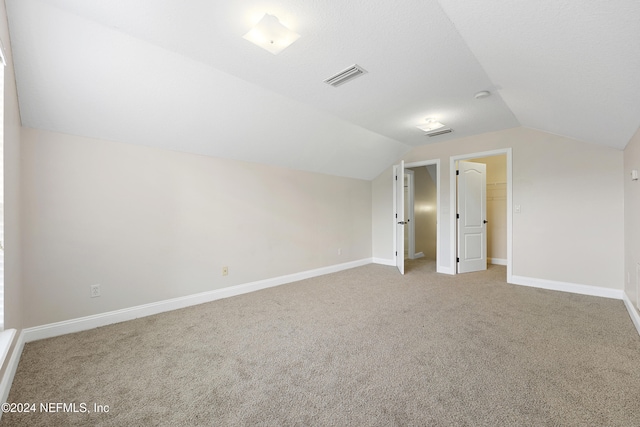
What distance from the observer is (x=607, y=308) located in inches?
117

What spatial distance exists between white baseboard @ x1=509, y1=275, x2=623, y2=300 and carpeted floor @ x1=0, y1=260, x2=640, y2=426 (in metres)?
0.32

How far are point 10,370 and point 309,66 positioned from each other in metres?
3.11

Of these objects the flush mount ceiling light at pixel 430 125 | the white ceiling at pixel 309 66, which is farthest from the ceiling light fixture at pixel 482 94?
the flush mount ceiling light at pixel 430 125

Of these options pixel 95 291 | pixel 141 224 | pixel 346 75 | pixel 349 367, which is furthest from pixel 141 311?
pixel 346 75

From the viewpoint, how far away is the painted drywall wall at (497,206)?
5.57m

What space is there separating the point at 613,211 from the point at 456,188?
6.37ft

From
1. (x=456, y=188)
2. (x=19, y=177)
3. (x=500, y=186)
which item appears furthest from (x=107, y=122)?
(x=500, y=186)

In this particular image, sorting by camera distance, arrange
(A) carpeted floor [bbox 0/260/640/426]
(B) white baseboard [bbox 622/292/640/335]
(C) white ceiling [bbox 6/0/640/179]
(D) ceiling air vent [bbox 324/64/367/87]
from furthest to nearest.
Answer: (B) white baseboard [bbox 622/292/640/335] < (D) ceiling air vent [bbox 324/64/367/87] < (C) white ceiling [bbox 6/0/640/179] < (A) carpeted floor [bbox 0/260/640/426]

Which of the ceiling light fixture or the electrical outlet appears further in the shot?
the ceiling light fixture

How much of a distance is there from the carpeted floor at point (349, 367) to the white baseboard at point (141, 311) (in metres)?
0.11

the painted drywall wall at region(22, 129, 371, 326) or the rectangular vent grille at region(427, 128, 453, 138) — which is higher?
the rectangular vent grille at region(427, 128, 453, 138)

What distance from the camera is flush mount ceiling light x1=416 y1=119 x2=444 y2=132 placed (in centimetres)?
367

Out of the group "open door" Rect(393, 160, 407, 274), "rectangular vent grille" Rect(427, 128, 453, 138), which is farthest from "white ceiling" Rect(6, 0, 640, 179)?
"open door" Rect(393, 160, 407, 274)

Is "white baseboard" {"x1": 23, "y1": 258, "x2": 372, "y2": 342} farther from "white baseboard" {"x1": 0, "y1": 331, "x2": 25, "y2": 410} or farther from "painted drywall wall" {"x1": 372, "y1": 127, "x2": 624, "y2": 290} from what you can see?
"painted drywall wall" {"x1": 372, "y1": 127, "x2": 624, "y2": 290}
